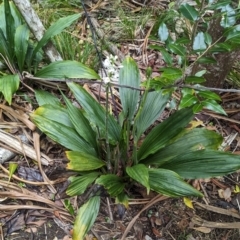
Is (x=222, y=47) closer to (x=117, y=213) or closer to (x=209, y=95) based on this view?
(x=209, y=95)

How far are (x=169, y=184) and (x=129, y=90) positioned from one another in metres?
0.67

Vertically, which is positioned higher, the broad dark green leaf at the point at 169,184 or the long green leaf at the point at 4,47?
the long green leaf at the point at 4,47

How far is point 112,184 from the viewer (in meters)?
2.16

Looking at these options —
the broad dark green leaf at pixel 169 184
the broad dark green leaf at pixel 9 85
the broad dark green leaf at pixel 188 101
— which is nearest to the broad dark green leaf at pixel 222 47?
the broad dark green leaf at pixel 188 101

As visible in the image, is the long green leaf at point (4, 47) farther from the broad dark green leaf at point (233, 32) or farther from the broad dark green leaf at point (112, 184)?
the broad dark green leaf at point (233, 32)

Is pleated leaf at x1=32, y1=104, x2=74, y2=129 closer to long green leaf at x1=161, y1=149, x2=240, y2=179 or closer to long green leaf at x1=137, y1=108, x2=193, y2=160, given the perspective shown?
long green leaf at x1=137, y1=108, x2=193, y2=160

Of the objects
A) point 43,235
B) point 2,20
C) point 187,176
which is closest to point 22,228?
point 43,235

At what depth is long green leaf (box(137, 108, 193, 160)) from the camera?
2246 millimetres

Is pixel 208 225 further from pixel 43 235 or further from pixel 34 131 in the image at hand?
pixel 34 131

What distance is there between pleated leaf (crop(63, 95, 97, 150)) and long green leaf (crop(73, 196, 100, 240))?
1.13 feet

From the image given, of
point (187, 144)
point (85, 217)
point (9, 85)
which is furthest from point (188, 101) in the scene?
point (9, 85)

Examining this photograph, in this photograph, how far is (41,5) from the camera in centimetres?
345

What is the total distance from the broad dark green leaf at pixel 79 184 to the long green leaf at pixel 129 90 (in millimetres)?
439

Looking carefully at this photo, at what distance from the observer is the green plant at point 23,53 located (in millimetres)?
2688
